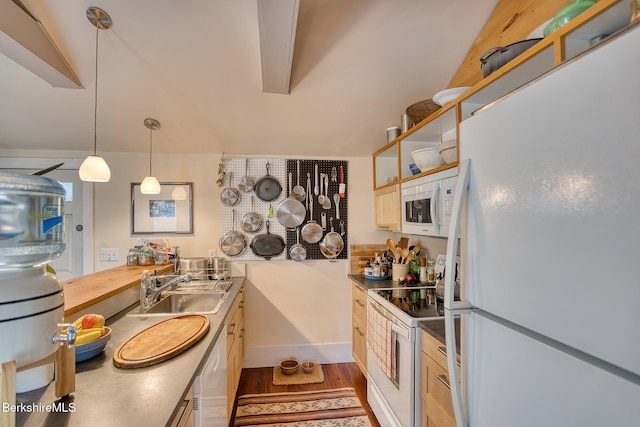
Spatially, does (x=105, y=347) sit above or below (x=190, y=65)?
below

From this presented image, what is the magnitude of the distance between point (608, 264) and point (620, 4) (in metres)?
0.88

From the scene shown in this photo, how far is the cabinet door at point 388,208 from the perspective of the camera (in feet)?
7.68

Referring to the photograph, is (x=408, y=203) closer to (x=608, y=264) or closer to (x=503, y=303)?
(x=503, y=303)

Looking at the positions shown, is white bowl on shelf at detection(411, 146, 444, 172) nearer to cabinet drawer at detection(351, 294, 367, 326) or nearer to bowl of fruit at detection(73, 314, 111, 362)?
cabinet drawer at detection(351, 294, 367, 326)

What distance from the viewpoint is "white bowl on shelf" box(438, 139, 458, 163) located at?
161 cm

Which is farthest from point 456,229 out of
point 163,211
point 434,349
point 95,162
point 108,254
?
point 108,254

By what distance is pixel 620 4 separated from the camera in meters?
0.84

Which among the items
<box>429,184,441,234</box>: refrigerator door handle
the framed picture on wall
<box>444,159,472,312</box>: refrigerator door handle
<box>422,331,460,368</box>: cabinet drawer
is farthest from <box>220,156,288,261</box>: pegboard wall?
<box>444,159,472,312</box>: refrigerator door handle

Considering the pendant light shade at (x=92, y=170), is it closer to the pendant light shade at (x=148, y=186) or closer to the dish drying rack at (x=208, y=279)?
the pendant light shade at (x=148, y=186)

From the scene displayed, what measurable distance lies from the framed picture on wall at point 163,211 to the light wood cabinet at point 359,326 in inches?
68.5

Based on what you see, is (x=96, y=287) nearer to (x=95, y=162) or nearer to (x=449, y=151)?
(x=95, y=162)

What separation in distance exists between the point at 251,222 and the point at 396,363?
1801 millimetres

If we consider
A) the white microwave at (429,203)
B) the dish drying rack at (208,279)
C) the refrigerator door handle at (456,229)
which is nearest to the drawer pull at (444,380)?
the refrigerator door handle at (456,229)

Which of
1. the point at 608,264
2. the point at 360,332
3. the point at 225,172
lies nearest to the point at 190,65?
the point at 225,172
